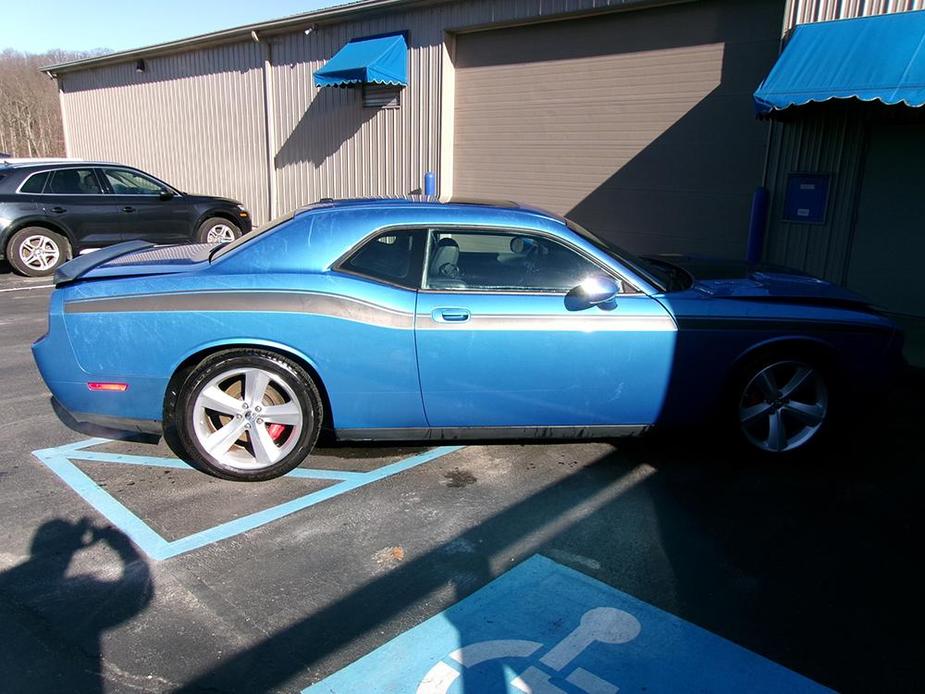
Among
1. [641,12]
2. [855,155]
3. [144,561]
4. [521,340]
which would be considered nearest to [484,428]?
[521,340]

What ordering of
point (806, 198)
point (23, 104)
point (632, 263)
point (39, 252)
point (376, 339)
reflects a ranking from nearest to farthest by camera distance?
1. point (376, 339)
2. point (632, 263)
3. point (806, 198)
4. point (39, 252)
5. point (23, 104)

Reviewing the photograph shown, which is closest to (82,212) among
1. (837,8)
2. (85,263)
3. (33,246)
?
(33,246)

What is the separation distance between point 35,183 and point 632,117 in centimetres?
866

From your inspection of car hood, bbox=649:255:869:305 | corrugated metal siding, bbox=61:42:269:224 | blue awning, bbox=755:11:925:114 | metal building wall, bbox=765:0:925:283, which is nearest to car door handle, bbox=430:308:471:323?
car hood, bbox=649:255:869:305

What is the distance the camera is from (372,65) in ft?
39.7

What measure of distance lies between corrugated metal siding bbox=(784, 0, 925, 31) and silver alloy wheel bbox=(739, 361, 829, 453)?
5303mm

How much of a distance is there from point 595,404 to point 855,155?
19.6 ft

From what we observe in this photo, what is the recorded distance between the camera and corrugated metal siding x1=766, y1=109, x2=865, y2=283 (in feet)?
27.1

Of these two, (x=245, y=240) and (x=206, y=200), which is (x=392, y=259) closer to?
(x=245, y=240)

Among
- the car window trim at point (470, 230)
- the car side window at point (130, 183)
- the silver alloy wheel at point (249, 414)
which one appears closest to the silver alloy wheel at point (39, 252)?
the car side window at point (130, 183)

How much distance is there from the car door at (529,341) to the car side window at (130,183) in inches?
354

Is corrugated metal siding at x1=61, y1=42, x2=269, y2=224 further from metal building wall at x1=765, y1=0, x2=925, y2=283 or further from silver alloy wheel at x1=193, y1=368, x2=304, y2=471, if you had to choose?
silver alloy wheel at x1=193, y1=368, x2=304, y2=471

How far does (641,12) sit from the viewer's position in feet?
31.9

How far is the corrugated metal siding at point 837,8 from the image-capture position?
7.50 meters
